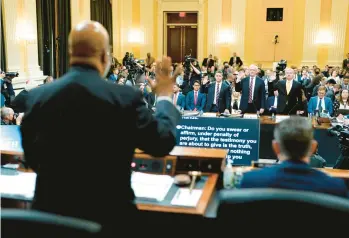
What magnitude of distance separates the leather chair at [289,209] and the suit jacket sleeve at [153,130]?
446 mm

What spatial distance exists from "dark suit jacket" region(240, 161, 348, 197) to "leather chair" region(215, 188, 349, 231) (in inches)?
13.5

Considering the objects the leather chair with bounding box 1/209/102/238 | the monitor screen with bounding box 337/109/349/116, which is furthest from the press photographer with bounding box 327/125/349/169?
the leather chair with bounding box 1/209/102/238

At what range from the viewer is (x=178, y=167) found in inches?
117

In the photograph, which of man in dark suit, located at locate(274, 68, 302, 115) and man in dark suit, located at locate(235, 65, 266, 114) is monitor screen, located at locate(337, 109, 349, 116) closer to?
man in dark suit, located at locate(274, 68, 302, 115)

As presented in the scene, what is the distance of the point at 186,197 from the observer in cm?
250

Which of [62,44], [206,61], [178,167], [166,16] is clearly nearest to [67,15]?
[62,44]

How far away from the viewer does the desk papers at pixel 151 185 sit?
2.47 meters

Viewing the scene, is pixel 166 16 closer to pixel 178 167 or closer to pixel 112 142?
pixel 178 167

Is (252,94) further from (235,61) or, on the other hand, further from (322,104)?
(235,61)

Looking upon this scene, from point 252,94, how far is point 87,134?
701 centimetres

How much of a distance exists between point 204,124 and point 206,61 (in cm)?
1148

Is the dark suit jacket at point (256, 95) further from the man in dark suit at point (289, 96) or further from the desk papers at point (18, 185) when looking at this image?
the desk papers at point (18, 185)

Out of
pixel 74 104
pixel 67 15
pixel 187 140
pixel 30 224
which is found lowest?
pixel 187 140

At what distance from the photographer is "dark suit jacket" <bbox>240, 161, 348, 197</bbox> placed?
5.37 feet
